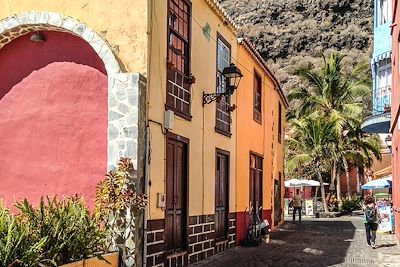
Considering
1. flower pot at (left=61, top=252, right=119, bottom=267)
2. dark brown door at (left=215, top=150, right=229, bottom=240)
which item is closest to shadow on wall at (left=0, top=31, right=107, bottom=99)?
flower pot at (left=61, top=252, right=119, bottom=267)

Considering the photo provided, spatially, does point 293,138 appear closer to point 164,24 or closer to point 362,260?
point 362,260

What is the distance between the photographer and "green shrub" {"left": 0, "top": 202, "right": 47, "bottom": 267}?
6602 mm

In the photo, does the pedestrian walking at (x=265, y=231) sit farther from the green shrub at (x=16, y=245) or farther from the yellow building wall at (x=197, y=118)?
the green shrub at (x=16, y=245)

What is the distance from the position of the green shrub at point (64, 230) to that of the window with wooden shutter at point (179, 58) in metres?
3.47

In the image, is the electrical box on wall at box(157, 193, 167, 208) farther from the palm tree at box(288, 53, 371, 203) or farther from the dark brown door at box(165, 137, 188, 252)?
the palm tree at box(288, 53, 371, 203)

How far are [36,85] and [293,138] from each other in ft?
102

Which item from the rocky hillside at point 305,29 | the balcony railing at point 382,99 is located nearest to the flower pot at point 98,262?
the balcony railing at point 382,99

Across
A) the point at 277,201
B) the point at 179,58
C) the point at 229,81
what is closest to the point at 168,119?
the point at 179,58

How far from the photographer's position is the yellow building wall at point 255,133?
17625mm

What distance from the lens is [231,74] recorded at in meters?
14.5

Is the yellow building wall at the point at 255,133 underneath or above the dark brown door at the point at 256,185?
above

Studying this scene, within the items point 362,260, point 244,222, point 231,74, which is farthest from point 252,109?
point 362,260

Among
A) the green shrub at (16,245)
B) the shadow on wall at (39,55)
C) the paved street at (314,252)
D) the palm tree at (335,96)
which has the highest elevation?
the palm tree at (335,96)

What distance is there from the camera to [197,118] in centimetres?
1346
